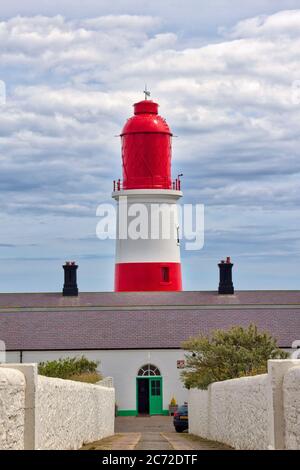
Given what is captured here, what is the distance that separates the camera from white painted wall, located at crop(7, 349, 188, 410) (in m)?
47.1

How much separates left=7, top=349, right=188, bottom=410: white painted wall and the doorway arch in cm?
25

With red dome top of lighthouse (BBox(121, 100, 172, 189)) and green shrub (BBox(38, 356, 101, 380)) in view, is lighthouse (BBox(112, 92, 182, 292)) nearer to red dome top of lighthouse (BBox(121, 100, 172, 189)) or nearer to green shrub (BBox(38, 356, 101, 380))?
red dome top of lighthouse (BBox(121, 100, 172, 189))

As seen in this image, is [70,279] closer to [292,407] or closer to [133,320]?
[133,320]

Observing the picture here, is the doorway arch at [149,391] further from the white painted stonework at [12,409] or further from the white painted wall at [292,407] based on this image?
the white painted stonework at [12,409]

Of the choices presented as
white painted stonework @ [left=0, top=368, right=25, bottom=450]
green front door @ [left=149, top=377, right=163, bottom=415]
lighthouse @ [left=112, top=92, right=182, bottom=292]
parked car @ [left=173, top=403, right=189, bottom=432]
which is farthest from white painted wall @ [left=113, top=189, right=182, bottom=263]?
white painted stonework @ [left=0, top=368, right=25, bottom=450]

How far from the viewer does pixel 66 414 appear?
18094 mm

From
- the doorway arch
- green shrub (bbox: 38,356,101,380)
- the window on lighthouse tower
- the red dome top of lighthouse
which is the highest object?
the red dome top of lighthouse

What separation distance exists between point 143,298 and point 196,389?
18.9m

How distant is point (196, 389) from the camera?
32.3 m

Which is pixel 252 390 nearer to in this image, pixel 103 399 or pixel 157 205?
pixel 103 399

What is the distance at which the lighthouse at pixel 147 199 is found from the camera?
48.7 meters

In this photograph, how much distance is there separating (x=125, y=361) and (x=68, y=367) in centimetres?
682
